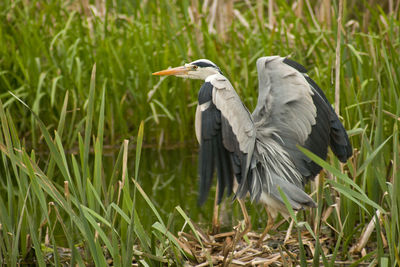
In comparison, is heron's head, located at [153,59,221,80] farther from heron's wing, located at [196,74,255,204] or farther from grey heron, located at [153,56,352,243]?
heron's wing, located at [196,74,255,204]

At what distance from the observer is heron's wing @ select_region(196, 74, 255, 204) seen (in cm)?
260

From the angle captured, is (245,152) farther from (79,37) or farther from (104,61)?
(79,37)

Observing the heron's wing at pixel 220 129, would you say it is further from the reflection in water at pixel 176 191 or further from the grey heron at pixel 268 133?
the reflection in water at pixel 176 191

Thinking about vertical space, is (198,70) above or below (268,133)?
above

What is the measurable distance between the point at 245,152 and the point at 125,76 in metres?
2.94

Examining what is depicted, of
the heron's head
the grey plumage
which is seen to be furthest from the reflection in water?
the heron's head

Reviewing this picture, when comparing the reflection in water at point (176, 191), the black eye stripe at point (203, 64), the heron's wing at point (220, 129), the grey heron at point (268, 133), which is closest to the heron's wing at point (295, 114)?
the grey heron at point (268, 133)

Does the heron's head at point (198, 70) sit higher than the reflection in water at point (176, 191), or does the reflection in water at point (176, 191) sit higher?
the heron's head at point (198, 70)

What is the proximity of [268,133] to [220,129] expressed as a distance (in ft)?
1.31

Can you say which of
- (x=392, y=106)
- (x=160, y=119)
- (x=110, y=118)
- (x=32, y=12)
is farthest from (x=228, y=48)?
(x=392, y=106)

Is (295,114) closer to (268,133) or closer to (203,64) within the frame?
(268,133)

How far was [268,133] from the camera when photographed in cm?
297

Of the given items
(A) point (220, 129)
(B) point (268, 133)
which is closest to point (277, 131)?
(B) point (268, 133)

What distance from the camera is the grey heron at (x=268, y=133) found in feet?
A: 8.61
